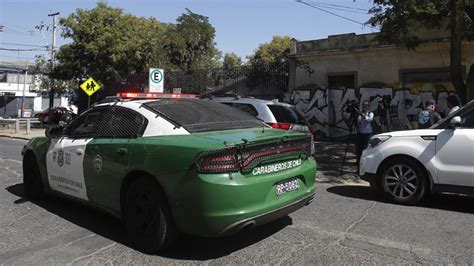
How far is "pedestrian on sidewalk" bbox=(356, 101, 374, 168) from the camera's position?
9.77 metres

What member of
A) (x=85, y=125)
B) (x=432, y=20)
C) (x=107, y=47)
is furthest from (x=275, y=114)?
(x=107, y=47)

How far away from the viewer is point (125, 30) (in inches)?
1057

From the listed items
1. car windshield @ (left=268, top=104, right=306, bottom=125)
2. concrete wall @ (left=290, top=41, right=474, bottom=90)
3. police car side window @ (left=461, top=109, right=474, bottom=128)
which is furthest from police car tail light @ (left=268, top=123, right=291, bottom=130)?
concrete wall @ (left=290, top=41, right=474, bottom=90)

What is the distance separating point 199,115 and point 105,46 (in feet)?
74.6

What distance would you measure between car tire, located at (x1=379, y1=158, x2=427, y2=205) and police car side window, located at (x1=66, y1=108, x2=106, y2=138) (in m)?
4.31

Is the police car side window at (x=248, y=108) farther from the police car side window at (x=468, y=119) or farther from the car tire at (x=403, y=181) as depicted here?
the police car side window at (x=468, y=119)

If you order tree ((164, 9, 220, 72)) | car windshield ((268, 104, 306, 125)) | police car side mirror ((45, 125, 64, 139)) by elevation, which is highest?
tree ((164, 9, 220, 72))

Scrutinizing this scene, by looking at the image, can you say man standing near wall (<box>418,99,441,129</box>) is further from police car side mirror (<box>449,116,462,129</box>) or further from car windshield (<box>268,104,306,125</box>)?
car windshield (<box>268,104,306,125</box>)

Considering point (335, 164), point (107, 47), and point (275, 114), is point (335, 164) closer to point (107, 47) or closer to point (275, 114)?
point (275, 114)

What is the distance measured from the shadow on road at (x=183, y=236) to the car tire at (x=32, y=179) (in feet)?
0.77

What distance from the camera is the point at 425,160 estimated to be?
6.70 meters

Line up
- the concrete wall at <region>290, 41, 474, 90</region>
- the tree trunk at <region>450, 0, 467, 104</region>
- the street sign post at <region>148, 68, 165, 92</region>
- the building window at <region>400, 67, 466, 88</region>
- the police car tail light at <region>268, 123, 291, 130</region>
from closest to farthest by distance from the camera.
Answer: the police car tail light at <region>268, 123, 291, 130</region> < the tree trunk at <region>450, 0, 467, 104</region> < the street sign post at <region>148, 68, 165, 92</region> < the building window at <region>400, 67, 466, 88</region> < the concrete wall at <region>290, 41, 474, 90</region>

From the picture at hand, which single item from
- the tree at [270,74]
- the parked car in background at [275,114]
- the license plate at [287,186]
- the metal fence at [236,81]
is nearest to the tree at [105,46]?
the metal fence at [236,81]

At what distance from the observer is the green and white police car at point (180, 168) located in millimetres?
4227
